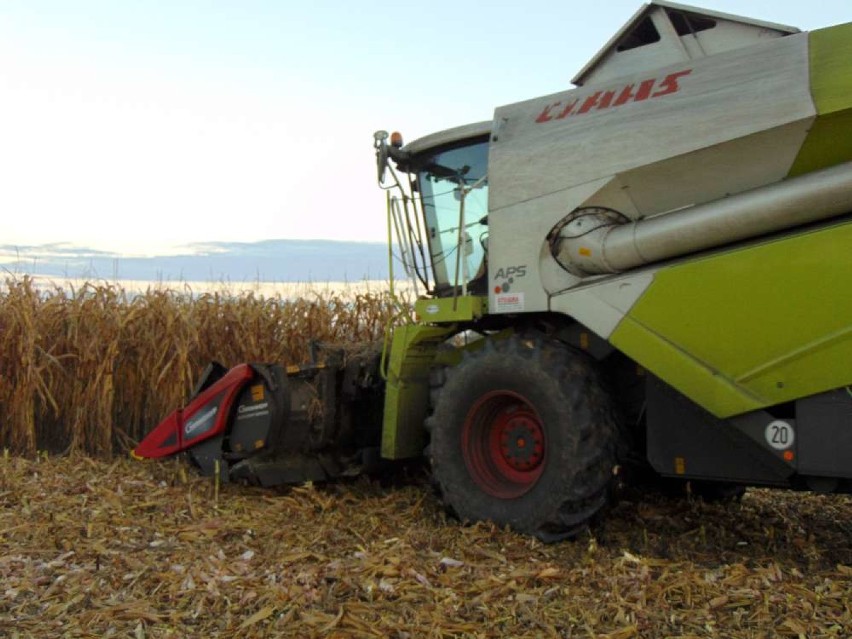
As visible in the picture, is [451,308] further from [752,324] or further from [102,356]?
[102,356]

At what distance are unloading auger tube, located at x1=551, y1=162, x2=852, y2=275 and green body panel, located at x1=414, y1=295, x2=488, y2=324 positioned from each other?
63cm

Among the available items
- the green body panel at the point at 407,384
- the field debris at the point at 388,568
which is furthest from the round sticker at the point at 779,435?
the green body panel at the point at 407,384

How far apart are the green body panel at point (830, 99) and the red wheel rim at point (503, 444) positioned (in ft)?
5.79

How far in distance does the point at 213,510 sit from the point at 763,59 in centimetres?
379

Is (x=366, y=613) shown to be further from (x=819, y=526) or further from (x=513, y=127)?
(x=819, y=526)

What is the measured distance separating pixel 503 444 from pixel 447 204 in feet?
5.22

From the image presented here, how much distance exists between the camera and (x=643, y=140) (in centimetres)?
424

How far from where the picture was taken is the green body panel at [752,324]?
3.69 meters

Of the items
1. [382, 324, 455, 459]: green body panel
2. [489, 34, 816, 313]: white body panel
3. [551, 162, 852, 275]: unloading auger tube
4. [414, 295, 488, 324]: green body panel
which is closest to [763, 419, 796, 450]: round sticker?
[551, 162, 852, 275]: unloading auger tube

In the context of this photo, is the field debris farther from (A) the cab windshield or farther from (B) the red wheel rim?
(A) the cab windshield

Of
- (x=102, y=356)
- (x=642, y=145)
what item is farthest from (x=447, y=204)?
(x=102, y=356)

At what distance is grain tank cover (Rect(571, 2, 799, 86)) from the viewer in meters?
4.47

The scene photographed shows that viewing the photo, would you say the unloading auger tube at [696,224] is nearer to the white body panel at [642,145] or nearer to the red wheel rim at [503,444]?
the white body panel at [642,145]

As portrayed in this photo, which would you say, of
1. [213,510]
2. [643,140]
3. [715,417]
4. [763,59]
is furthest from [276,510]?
[763,59]
